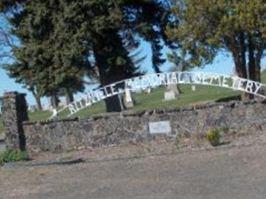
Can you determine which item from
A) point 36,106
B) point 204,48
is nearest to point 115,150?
point 204,48

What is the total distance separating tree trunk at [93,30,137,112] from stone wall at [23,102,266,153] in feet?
36.4

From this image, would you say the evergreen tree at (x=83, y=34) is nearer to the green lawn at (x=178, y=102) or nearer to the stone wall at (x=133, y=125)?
the green lawn at (x=178, y=102)

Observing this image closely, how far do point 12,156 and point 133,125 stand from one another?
151 inches

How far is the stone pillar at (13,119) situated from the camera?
74.4 feet

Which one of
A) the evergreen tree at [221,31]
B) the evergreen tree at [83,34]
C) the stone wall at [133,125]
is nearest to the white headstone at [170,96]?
the evergreen tree at [83,34]

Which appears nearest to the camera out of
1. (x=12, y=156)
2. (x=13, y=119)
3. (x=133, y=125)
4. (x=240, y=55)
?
(x=12, y=156)

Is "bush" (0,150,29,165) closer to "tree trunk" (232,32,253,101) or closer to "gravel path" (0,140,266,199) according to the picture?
"gravel path" (0,140,266,199)

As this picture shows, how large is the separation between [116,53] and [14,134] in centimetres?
1198

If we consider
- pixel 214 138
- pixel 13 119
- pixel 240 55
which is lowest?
pixel 214 138

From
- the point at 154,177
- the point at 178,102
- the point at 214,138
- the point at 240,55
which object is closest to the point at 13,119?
the point at 214,138

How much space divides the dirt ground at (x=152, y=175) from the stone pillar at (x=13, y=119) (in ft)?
11.4

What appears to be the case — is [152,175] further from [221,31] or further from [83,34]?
[83,34]

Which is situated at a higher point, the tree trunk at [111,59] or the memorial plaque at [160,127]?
the tree trunk at [111,59]

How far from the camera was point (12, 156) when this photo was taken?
1992 cm
